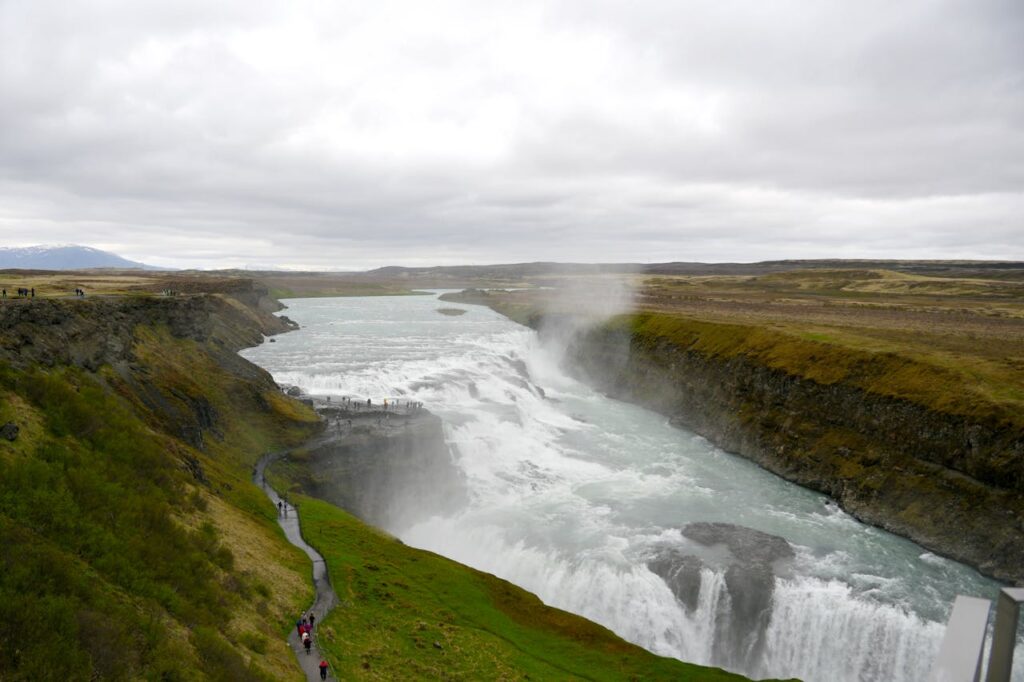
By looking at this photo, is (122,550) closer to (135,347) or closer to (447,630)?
(447,630)

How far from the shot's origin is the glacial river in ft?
96.4

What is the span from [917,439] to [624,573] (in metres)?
23.8

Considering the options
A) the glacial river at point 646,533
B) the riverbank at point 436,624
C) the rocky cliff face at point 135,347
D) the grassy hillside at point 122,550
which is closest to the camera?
the grassy hillside at point 122,550

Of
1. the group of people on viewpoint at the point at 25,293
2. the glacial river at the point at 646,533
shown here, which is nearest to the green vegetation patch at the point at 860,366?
the glacial river at the point at 646,533

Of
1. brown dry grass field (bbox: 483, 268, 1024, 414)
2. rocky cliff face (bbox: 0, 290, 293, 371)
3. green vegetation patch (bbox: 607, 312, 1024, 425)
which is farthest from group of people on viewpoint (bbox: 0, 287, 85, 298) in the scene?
brown dry grass field (bbox: 483, 268, 1024, 414)

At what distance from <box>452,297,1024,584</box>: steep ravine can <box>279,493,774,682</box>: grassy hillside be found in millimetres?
19932

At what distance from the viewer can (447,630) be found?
25.9 metres

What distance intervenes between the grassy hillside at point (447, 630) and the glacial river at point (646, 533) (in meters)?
4.55

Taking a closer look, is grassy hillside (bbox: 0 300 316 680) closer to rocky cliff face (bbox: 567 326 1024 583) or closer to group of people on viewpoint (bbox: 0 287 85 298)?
group of people on viewpoint (bbox: 0 287 85 298)

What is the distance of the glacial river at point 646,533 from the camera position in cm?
2939

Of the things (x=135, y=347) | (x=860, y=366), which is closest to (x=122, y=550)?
(x=135, y=347)

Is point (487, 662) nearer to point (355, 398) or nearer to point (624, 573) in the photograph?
point (624, 573)

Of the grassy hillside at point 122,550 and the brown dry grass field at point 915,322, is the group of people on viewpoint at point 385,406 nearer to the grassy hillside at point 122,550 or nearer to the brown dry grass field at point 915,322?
the grassy hillside at point 122,550

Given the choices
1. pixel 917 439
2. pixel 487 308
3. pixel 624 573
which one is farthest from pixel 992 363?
pixel 487 308
